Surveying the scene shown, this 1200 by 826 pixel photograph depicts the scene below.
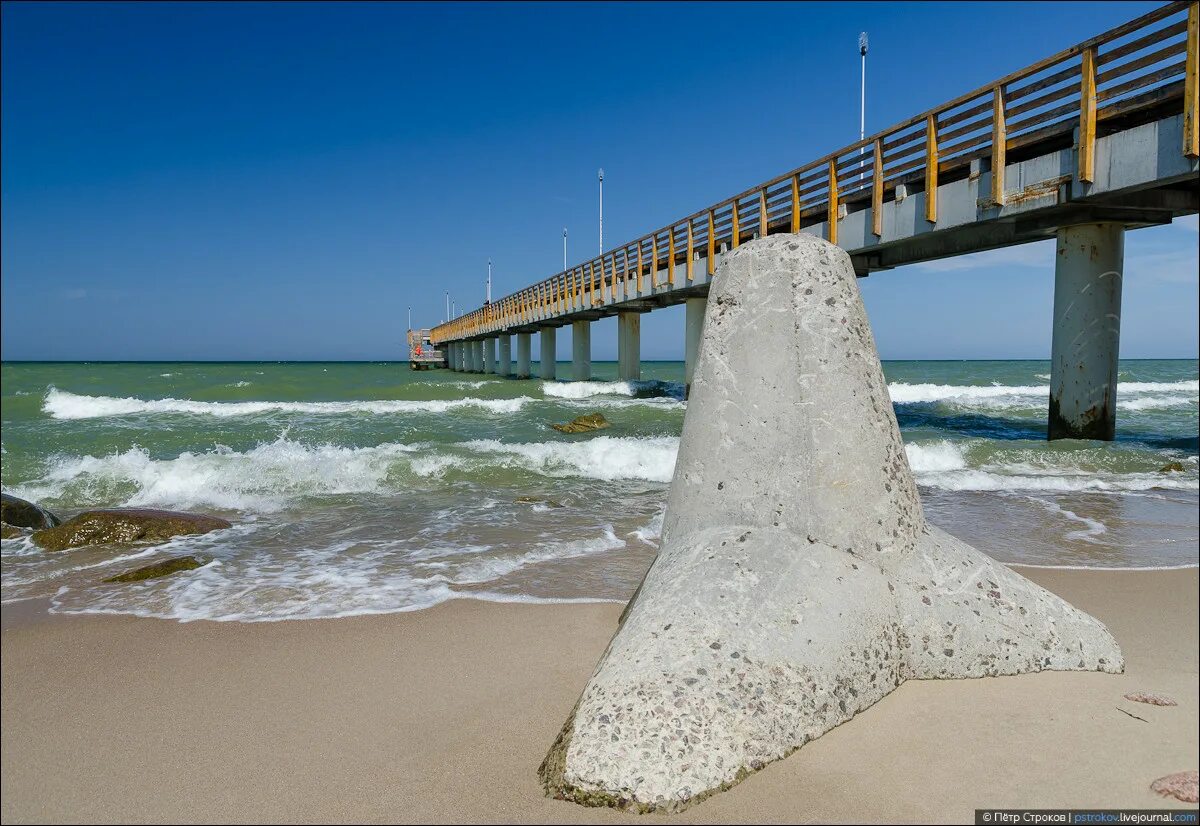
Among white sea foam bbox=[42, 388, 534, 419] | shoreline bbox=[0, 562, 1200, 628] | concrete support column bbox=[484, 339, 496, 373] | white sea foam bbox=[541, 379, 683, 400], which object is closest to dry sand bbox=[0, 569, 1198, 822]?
shoreline bbox=[0, 562, 1200, 628]

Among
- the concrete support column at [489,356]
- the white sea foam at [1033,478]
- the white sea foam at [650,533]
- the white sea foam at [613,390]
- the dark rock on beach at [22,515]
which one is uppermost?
the concrete support column at [489,356]

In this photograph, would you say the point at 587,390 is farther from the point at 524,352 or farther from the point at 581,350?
the point at 524,352

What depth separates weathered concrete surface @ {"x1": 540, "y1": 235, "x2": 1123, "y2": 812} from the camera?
2.44 meters

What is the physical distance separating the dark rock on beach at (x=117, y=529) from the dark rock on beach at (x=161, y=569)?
3.87ft

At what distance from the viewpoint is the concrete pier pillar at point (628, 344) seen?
3162cm

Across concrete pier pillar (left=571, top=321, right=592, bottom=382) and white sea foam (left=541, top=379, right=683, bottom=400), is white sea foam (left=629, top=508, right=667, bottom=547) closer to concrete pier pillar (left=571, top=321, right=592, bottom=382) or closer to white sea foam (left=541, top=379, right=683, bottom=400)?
white sea foam (left=541, top=379, right=683, bottom=400)

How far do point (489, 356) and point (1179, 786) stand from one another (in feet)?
183

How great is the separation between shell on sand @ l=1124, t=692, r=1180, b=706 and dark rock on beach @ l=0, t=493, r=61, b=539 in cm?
898

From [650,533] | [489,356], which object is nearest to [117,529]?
[650,533]

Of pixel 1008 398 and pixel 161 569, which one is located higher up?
pixel 161 569

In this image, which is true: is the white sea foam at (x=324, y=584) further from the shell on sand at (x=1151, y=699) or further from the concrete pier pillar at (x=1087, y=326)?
the concrete pier pillar at (x=1087, y=326)

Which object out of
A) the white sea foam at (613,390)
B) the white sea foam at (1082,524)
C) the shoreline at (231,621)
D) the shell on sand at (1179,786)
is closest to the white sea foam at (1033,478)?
the white sea foam at (1082,524)

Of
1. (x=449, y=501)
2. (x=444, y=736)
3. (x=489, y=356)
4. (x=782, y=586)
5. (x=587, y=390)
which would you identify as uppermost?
(x=489, y=356)

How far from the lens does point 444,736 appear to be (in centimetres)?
289
